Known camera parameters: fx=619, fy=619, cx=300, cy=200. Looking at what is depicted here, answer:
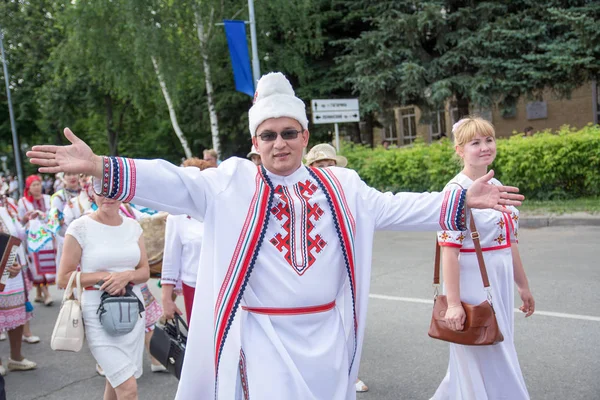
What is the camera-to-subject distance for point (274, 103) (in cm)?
283

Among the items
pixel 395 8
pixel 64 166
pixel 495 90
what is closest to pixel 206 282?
pixel 64 166

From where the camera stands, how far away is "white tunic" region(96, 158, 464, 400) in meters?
2.62

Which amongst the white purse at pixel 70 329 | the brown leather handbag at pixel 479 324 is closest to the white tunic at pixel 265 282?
the brown leather handbag at pixel 479 324

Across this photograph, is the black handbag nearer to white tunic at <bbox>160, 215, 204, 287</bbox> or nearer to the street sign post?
white tunic at <bbox>160, 215, 204, 287</bbox>

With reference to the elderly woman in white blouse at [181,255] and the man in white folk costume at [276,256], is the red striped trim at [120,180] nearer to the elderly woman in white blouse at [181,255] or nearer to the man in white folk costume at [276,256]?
the man in white folk costume at [276,256]

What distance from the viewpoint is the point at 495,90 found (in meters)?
18.7

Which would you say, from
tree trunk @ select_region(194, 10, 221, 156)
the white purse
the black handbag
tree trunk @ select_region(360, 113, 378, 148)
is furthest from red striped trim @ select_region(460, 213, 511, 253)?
tree trunk @ select_region(194, 10, 221, 156)

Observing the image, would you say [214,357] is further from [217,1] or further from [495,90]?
[217,1]

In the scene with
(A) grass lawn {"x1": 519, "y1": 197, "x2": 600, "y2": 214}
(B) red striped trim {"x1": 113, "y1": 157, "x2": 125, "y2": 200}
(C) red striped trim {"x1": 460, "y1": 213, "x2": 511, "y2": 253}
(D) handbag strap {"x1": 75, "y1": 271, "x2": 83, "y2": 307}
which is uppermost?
(B) red striped trim {"x1": 113, "y1": 157, "x2": 125, "y2": 200}

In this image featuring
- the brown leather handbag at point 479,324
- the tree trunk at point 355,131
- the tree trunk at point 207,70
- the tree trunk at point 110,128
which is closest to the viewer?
the brown leather handbag at point 479,324

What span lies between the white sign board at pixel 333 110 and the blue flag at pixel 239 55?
2501mm

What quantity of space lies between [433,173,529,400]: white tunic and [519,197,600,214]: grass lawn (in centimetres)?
985

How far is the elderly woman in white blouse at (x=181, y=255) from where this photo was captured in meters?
4.92

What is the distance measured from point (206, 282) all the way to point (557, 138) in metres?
12.7
